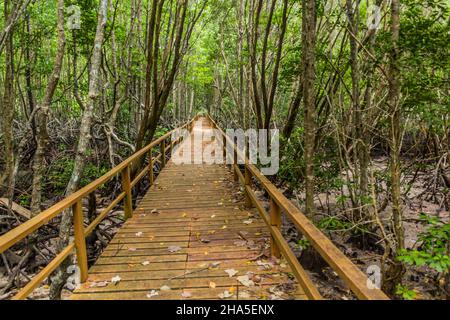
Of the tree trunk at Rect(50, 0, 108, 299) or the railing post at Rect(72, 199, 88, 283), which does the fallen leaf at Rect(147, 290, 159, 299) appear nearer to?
the railing post at Rect(72, 199, 88, 283)

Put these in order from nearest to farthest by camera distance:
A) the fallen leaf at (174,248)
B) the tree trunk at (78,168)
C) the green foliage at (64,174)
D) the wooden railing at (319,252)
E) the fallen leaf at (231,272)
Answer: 1. the wooden railing at (319,252)
2. the fallen leaf at (231,272)
3. the tree trunk at (78,168)
4. the fallen leaf at (174,248)
5. the green foliage at (64,174)

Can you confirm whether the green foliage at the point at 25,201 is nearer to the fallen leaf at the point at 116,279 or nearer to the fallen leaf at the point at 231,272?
the fallen leaf at the point at 116,279

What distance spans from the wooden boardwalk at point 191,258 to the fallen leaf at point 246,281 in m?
0.01

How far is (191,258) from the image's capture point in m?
4.24

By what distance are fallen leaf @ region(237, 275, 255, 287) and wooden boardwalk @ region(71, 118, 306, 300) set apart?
11mm

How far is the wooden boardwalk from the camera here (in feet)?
11.2

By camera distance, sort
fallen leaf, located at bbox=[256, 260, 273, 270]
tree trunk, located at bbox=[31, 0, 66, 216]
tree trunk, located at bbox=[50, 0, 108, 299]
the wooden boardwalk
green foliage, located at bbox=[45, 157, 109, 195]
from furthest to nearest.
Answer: green foliage, located at bbox=[45, 157, 109, 195] < tree trunk, located at bbox=[31, 0, 66, 216] < tree trunk, located at bbox=[50, 0, 108, 299] < fallen leaf, located at bbox=[256, 260, 273, 270] < the wooden boardwalk

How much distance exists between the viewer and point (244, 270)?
3.86 meters

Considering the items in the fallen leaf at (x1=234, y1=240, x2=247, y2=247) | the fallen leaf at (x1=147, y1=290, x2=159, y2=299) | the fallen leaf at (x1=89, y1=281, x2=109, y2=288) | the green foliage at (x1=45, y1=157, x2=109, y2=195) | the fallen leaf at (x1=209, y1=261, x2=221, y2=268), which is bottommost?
the fallen leaf at (x1=147, y1=290, x2=159, y2=299)

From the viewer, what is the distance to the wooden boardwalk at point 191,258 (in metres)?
3.42

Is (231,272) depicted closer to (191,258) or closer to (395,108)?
(191,258)

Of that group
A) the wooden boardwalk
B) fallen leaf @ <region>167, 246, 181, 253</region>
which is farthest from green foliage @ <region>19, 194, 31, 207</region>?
fallen leaf @ <region>167, 246, 181, 253</region>

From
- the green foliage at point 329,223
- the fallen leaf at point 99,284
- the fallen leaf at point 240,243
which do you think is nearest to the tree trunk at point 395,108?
the green foliage at point 329,223
